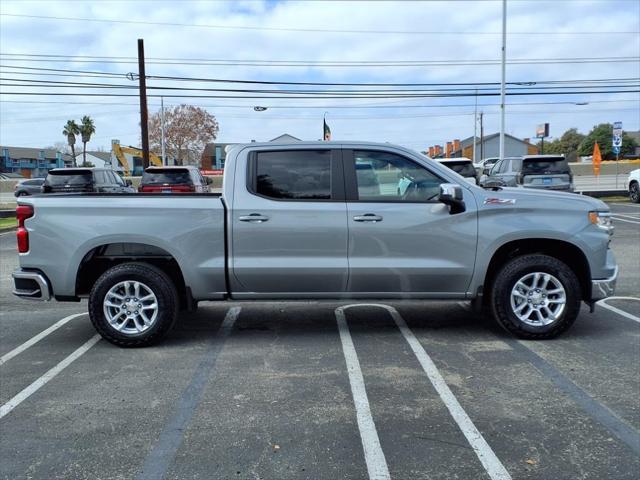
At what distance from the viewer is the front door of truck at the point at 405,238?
5340 millimetres

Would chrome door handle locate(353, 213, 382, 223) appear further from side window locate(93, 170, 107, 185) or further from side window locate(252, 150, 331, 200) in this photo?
side window locate(93, 170, 107, 185)

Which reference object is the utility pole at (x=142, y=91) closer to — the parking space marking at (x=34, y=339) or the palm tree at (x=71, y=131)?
the parking space marking at (x=34, y=339)

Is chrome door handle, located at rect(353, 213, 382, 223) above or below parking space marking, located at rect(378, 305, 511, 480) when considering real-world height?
above

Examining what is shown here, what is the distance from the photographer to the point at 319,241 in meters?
5.34

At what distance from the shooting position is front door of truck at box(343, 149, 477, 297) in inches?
210

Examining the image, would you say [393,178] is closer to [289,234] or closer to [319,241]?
[319,241]

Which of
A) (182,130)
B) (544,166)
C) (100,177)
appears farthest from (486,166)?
(182,130)

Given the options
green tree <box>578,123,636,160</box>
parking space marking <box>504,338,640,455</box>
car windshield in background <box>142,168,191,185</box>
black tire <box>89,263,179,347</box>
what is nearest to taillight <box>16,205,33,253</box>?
black tire <box>89,263,179,347</box>

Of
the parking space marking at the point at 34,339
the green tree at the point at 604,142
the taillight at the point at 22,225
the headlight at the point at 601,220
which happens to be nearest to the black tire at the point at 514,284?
the headlight at the point at 601,220

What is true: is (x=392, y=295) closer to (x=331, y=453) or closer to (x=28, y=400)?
(x=331, y=453)

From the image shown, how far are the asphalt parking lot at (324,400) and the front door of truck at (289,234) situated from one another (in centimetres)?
61

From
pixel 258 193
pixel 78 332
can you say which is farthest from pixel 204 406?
pixel 78 332

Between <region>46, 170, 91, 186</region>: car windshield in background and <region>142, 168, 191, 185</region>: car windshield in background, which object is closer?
<region>46, 170, 91, 186</region>: car windshield in background

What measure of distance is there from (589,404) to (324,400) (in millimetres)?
1847
